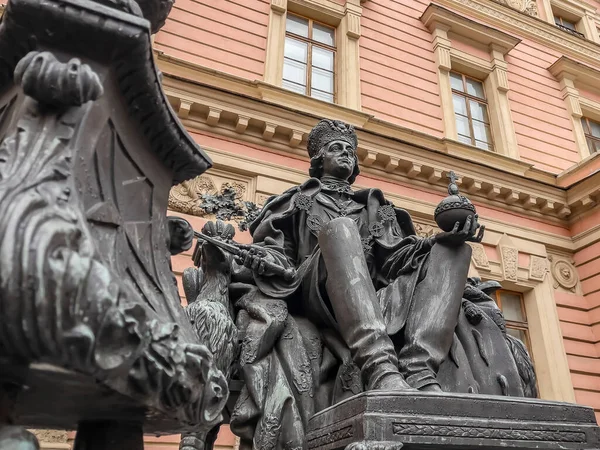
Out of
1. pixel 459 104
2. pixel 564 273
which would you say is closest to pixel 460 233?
pixel 564 273

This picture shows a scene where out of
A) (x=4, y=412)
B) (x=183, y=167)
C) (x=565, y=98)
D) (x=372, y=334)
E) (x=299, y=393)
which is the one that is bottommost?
(x=4, y=412)

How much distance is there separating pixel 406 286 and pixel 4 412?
5.23 feet

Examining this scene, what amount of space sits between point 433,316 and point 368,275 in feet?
Result: 0.96

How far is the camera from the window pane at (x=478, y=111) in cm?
1192

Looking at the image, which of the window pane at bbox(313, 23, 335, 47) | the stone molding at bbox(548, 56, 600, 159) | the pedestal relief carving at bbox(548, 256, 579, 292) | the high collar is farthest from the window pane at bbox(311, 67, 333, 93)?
the high collar

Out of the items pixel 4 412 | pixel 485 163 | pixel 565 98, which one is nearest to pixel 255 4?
pixel 485 163

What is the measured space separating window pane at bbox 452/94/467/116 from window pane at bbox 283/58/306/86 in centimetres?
366

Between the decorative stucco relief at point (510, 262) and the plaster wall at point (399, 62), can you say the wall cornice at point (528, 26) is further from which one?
the decorative stucco relief at point (510, 262)

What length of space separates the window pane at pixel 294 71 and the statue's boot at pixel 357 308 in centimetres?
844

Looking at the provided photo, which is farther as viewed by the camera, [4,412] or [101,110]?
[101,110]

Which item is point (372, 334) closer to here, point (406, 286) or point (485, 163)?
point (406, 286)

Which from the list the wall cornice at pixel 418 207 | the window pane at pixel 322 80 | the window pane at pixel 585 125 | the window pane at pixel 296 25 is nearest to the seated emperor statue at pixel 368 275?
the wall cornice at pixel 418 207

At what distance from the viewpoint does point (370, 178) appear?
9281 mm

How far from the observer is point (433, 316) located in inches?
78.9
